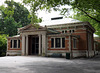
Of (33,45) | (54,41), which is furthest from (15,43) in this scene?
(54,41)

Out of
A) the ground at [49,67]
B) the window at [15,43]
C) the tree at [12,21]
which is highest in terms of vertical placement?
the tree at [12,21]

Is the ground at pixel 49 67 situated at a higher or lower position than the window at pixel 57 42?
lower

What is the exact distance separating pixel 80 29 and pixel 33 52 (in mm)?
10429

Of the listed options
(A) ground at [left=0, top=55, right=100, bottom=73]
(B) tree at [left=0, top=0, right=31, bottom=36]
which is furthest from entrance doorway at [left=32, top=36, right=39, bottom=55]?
(B) tree at [left=0, top=0, right=31, bottom=36]

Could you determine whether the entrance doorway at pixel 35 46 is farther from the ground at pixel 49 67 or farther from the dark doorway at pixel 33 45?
the ground at pixel 49 67

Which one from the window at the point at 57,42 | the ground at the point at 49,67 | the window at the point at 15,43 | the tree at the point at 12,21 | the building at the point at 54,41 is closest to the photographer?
the ground at the point at 49,67

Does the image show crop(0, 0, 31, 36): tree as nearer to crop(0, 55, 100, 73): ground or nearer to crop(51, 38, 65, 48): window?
crop(51, 38, 65, 48): window

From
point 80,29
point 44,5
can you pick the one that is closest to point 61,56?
point 80,29

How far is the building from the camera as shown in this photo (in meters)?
20.8

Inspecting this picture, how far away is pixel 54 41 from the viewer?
2147cm

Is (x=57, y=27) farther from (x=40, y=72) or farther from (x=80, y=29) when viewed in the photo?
(x=40, y=72)

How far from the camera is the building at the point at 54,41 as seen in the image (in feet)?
68.1

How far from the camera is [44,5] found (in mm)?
14617

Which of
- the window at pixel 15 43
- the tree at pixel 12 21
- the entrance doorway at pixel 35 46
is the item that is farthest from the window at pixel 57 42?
the tree at pixel 12 21
